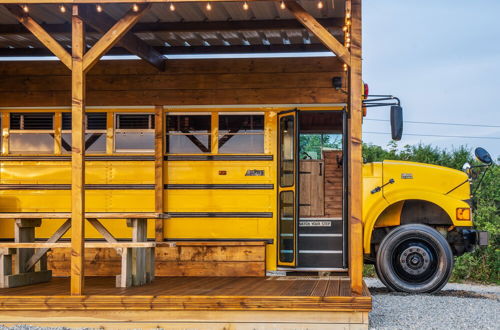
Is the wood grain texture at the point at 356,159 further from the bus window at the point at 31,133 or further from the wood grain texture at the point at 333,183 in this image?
the bus window at the point at 31,133

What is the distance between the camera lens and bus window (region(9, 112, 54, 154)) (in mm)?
9414

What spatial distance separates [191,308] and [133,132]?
314 cm

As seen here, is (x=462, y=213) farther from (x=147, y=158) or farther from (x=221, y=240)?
(x=147, y=158)

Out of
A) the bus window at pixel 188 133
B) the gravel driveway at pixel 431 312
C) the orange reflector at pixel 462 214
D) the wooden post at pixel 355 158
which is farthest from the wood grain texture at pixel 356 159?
the orange reflector at pixel 462 214

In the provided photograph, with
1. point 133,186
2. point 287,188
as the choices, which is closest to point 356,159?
point 287,188

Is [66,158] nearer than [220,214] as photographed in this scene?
No

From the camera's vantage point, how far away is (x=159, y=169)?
916 cm

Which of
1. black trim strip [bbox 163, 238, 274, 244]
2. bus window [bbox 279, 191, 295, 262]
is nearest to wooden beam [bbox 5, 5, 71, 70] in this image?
black trim strip [bbox 163, 238, 274, 244]

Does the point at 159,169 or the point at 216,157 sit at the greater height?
the point at 216,157

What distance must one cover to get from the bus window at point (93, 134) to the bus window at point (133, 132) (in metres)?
0.17

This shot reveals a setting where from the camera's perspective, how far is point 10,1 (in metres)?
6.95

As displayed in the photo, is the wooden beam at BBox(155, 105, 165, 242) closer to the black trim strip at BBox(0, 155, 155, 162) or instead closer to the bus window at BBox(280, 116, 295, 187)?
the black trim strip at BBox(0, 155, 155, 162)

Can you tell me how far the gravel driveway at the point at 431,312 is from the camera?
707 cm

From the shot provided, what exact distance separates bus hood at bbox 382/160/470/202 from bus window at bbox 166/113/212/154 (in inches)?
83.6
